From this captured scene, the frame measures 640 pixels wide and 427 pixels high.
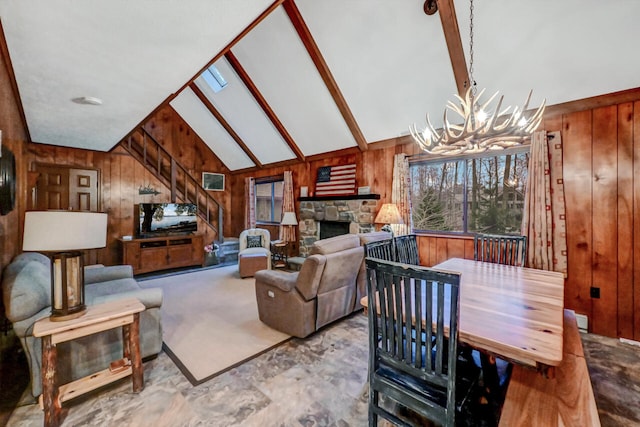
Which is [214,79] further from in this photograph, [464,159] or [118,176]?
[464,159]

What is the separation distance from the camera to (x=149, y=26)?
181 centimetres

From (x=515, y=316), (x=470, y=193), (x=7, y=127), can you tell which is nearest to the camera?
(x=515, y=316)

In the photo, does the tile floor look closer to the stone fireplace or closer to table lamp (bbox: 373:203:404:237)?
table lamp (bbox: 373:203:404:237)

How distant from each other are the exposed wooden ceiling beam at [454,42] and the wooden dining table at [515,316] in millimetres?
2235

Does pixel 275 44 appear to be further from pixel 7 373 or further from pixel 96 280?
pixel 7 373

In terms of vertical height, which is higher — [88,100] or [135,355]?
[88,100]

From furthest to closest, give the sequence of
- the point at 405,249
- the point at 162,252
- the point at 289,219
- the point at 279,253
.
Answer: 1. the point at 279,253
2. the point at 289,219
3. the point at 162,252
4. the point at 405,249

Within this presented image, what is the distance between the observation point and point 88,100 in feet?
9.05

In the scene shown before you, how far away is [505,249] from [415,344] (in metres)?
2.04

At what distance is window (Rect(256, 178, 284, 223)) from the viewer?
6.88m

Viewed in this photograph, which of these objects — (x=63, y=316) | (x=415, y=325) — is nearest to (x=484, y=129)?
(x=415, y=325)

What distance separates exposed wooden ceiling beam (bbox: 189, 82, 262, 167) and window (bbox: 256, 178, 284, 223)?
2.16 feet

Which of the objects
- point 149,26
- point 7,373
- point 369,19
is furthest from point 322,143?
point 7,373

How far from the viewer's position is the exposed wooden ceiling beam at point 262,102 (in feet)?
15.0
